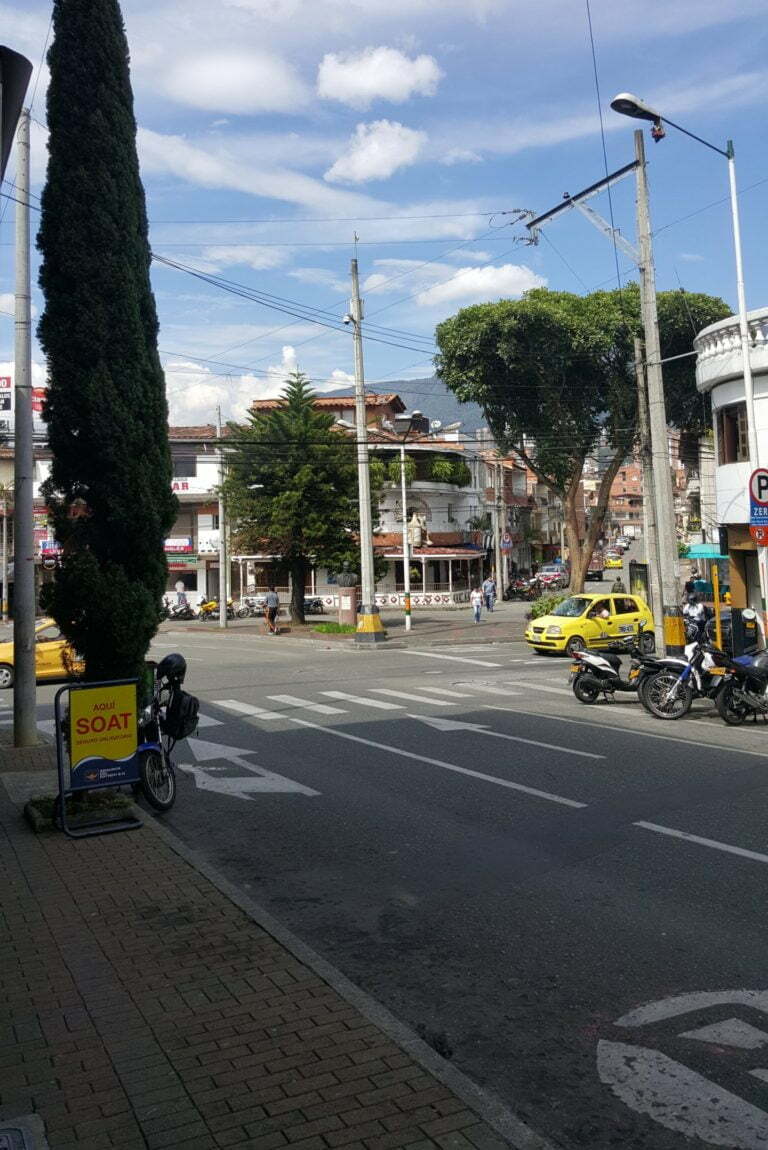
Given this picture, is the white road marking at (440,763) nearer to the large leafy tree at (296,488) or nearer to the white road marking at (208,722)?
the white road marking at (208,722)

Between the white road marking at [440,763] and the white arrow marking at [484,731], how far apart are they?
1.45 m

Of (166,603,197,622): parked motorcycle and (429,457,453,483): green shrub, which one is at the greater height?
(429,457,453,483): green shrub

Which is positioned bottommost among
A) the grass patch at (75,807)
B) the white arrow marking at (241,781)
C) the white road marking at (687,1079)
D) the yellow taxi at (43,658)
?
the white road marking at (687,1079)

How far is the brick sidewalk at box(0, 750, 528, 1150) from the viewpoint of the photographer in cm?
420

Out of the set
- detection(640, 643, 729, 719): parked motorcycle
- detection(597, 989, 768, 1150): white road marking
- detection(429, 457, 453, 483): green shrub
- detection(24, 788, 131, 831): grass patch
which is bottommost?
detection(597, 989, 768, 1150): white road marking

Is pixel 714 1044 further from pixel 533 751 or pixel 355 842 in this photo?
pixel 533 751

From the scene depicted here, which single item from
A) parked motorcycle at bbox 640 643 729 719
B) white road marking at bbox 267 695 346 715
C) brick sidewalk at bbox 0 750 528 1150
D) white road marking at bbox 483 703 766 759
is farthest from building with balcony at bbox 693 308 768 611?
brick sidewalk at bbox 0 750 528 1150

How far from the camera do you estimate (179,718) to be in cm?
1072

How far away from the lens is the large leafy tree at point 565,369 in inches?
1740

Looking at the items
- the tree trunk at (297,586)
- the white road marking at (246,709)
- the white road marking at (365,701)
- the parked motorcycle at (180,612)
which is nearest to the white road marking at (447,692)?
the white road marking at (365,701)

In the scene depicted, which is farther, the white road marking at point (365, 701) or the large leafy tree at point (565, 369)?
the large leafy tree at point (565, 369)

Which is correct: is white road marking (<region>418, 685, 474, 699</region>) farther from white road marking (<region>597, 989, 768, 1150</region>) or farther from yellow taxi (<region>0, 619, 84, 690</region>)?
white road marking (<region>597, 989, 768, 1150</region>)

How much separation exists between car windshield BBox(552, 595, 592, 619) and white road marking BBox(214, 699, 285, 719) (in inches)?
499

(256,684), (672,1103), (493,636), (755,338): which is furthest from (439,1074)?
(493,636)
